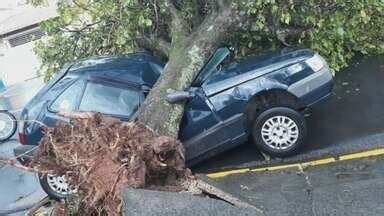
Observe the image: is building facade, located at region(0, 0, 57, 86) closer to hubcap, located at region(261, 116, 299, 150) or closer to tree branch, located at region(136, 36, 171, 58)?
tree branch, located at region(136, 36, 171, 58)

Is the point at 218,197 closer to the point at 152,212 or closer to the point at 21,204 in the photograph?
the point at 152,212

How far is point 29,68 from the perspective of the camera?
76.5 ft

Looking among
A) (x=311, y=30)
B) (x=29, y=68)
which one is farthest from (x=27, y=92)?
(x=311, y=30)

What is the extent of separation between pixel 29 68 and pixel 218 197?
1883 cm

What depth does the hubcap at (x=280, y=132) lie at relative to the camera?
7.48 metres

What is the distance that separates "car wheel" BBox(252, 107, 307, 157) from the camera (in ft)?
24.5

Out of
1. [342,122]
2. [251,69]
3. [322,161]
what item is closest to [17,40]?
[251,69]

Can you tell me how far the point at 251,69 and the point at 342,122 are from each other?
178 cm

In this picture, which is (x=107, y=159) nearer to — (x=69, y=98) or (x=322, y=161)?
(x=69, y=98)

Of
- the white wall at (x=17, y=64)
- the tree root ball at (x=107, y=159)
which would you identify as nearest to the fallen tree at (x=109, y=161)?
the tree root ball at (x=107, y=159)

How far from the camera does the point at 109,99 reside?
812 centimetres

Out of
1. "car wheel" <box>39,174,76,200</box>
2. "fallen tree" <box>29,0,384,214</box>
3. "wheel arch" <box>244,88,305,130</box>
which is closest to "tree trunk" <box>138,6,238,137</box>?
"fallen tree" <box>29,0,384,214</box>

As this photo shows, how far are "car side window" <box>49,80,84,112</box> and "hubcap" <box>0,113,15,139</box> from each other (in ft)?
12.9

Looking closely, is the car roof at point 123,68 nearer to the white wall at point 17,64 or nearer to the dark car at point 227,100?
the dark car at point 227,100
